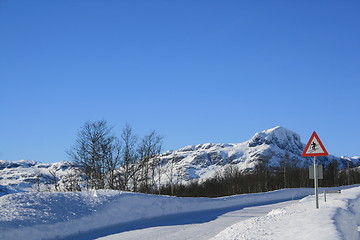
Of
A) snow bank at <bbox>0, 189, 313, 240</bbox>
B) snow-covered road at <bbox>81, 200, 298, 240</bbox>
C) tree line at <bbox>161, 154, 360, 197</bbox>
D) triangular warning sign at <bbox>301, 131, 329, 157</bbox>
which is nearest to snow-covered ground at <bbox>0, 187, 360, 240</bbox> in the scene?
snow bank at <bbox>0, 189, 313, 240</bbox>

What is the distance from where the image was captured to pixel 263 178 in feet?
250

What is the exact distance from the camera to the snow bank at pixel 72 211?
9656 mm

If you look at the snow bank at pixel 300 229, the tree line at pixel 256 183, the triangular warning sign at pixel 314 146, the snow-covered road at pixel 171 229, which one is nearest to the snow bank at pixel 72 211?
the snow-covered road at pixel 171 229

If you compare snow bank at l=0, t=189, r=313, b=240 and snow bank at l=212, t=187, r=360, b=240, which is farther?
snow bank at l=0, t=189, r=313, b=240

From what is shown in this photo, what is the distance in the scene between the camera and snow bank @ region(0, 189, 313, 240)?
9.66 meters

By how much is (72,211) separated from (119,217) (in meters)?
1.67

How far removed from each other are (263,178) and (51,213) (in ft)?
227

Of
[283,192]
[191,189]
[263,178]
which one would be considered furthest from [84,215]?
[263,178]

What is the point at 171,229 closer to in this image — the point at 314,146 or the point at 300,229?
the point at 300,229

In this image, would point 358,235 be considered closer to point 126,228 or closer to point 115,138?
point 126,228

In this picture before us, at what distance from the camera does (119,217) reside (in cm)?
1241

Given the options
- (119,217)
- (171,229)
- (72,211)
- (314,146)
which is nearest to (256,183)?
(314,146)

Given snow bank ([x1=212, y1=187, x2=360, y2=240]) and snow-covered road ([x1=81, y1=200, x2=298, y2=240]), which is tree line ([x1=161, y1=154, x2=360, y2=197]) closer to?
snow-covered road ([x1=81, y1=200, x2=298, y2=240])

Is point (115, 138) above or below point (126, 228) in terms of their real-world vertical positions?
above
